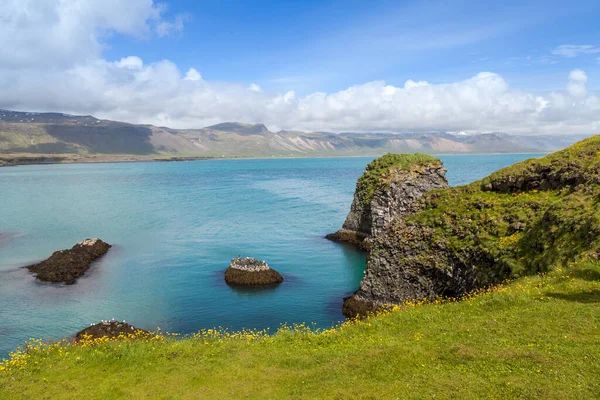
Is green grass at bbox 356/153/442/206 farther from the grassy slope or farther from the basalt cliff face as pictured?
the grassy slope

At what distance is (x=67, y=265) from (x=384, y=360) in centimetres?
5112

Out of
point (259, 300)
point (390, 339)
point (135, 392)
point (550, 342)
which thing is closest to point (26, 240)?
point (259, 300)

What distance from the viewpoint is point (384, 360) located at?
717 inches

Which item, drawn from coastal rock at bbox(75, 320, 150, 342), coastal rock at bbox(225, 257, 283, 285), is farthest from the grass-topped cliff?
coastal rock at bbox(75, 320, 150, 342)

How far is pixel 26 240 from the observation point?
7456 cm

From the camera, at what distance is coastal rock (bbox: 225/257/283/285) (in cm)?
5006

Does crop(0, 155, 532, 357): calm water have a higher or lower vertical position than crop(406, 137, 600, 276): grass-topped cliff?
lower

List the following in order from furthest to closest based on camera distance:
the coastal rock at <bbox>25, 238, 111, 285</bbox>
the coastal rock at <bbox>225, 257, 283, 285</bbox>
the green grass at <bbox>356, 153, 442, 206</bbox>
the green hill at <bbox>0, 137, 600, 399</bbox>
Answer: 1. the green grass at <bbox>356, 153, 442, 206</bbox>
2. the coastal rock at <bbox>25, 238, 111, 285</bbox>
3. the coastal rock at <bbox>225, 257, 283, 285</bbox>
4. the green hill at <bbox>0, 137, 600, 399</bbox>

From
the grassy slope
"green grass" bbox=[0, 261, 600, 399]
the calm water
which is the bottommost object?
the calm water

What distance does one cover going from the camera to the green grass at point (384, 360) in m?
15.4

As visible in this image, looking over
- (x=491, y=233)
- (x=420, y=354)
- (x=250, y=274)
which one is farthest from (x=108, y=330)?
(x=491, y=233)

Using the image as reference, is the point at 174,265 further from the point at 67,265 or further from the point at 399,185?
the point at 399,185

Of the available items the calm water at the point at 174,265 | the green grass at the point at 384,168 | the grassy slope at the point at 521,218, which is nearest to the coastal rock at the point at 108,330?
the calm water at the point at 174,265

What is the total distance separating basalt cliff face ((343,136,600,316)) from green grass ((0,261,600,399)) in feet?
16.1
